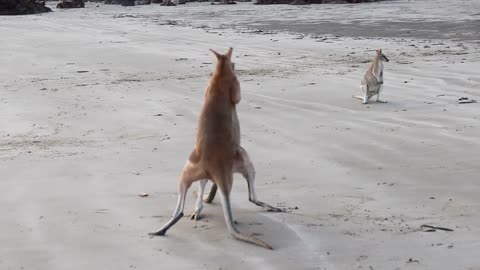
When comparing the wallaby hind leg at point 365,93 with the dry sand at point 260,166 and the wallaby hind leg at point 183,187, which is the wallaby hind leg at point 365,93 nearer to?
the dry sand at point 260,166

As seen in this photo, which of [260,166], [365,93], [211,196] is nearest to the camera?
[211,196]

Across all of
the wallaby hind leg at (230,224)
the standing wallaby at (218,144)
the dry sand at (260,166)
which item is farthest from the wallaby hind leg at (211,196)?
the wallaby hind leg at (230,224)

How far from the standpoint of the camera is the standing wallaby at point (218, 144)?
11.2 ft

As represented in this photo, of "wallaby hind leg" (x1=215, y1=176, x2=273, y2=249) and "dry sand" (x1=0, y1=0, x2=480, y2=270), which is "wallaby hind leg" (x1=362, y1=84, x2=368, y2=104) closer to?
"dry sand" (x1=0, y1=0, x2=480, y2=270)

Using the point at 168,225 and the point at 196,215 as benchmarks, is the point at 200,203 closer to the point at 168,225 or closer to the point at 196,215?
the point at 196,215

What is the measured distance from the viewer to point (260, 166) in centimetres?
474

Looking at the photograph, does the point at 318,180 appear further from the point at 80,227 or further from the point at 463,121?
the point at 463,121

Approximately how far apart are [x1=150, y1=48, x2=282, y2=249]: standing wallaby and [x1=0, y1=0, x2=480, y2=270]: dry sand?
24 centimetres

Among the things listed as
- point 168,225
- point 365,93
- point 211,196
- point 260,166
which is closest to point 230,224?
point 168,225

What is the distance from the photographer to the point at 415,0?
27.8 metres

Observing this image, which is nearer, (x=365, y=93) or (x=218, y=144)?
(x=218, y=144)

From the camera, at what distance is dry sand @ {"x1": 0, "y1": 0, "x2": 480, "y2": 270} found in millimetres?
3262

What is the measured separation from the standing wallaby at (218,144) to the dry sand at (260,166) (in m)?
0.24

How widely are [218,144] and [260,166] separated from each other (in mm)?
1342
